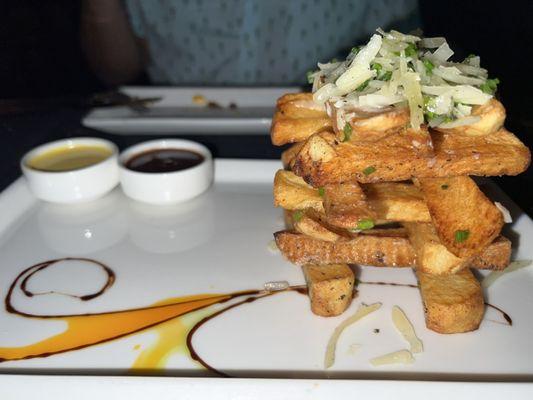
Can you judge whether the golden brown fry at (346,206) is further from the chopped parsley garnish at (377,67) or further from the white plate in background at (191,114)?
the white plate in background at (191,114)

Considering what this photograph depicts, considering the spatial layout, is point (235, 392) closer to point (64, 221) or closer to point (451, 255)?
point (451, 255)

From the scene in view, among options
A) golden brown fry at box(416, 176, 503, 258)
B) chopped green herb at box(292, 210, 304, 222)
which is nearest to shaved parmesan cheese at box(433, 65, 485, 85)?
golden brown fry at box(416, 176, 503, 258)

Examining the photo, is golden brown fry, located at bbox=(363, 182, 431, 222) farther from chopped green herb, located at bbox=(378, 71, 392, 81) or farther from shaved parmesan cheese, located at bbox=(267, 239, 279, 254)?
shaved parmesan cheese, located at bbox=(267, 239, 279, 254)

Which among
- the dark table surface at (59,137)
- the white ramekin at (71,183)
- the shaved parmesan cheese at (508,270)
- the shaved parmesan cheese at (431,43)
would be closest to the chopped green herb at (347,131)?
the shaved parmesan cheese at (431,43)

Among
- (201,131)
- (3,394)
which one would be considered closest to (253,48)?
(201,131)

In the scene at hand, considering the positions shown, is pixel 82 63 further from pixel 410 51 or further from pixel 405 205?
pixel 405 205

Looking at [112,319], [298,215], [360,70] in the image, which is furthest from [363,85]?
[112,319]

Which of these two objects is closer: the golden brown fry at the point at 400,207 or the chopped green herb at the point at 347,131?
the chopped green herb at the point at 347,131
